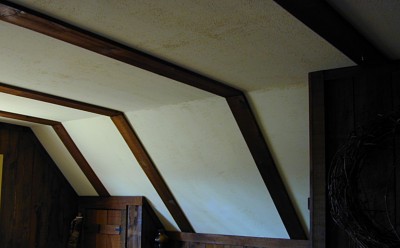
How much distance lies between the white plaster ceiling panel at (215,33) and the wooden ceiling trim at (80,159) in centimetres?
237

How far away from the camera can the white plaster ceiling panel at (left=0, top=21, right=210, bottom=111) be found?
2.38m

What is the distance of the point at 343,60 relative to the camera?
2523 mm

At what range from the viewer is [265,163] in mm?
3414

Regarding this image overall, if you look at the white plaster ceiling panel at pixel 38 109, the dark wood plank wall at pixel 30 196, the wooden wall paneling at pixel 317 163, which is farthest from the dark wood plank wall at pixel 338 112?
the dark wood plank wall at pixel 30 196

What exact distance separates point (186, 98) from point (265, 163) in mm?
751

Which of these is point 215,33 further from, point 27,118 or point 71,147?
point 71,147

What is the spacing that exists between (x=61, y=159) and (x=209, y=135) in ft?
7.25

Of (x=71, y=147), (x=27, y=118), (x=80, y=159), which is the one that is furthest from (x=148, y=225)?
(x=27, y=118)

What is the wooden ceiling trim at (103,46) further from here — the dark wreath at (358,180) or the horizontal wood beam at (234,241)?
the horizontal wood beam at (234,241)

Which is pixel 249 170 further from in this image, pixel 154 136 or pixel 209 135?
pixel 154 136

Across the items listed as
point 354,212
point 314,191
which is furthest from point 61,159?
point 354,212

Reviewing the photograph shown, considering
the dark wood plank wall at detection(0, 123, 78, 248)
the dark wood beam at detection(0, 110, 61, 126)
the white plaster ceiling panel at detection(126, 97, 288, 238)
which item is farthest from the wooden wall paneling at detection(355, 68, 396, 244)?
the dark wood plank wall at detection(0, 123, 78, 248)

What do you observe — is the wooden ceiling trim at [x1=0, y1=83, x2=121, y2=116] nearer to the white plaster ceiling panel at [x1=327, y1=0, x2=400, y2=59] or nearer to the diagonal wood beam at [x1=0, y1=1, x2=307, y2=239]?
the diagonal wood beam at [x1=0, y1=1, x2=307, y2=239]

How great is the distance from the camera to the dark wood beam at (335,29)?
1.89m
